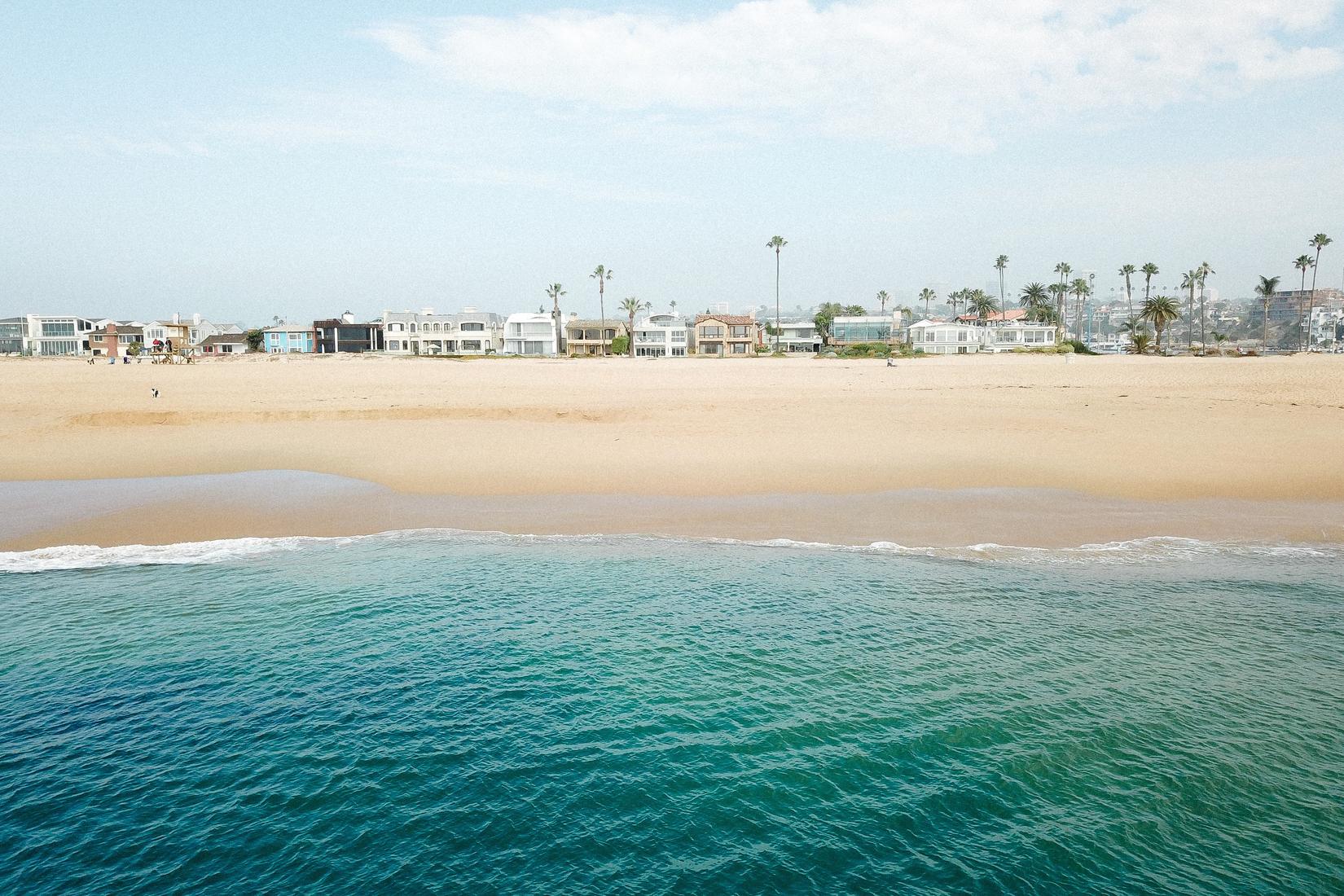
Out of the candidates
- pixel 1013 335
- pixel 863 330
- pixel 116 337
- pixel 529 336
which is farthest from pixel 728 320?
pixel 116 337

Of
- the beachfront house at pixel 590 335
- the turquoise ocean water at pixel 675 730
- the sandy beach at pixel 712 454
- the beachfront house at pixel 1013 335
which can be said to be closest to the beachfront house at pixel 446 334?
the beachfront house at pixel 590 335

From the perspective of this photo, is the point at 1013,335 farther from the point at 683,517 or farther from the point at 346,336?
the point at 683,517

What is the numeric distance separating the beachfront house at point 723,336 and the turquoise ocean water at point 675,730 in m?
110

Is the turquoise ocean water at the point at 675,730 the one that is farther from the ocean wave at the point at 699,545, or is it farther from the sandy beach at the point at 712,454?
the sandy beach at the point at 712,454

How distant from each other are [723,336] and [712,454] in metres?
101

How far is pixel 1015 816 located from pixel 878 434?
18947mm

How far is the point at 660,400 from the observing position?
33.8m

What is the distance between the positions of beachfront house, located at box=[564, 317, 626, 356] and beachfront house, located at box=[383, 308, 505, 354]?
9.89 meters

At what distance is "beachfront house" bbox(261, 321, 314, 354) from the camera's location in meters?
118

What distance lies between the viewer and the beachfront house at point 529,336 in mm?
118125

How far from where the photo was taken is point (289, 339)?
119000 millimetres

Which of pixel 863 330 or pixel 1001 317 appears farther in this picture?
pixel 1001 317

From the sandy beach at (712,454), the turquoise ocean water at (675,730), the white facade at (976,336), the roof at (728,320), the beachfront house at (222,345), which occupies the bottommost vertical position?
the turquoise ocean water at (675,730)

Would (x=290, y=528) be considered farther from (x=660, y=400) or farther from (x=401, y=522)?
(x=660, y=400)
